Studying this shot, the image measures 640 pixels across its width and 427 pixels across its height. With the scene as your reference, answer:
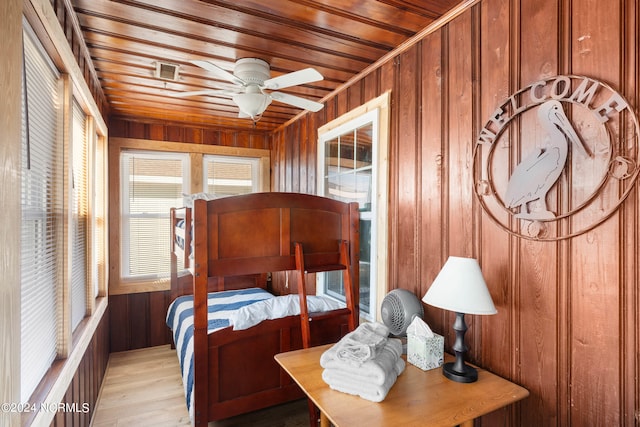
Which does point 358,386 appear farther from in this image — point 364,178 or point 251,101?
point 251,101

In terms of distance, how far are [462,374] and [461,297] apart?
37 centimetres

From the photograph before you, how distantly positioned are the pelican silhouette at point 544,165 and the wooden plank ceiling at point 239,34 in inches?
32.6

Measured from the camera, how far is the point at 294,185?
12.7 feet

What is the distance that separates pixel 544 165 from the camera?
1.40 meters

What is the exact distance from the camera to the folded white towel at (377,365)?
138 cm

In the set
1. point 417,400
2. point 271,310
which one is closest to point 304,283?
point 271,310

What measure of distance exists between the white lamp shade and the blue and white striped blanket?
138cm

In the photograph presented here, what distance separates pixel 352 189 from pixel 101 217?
7.69 ft

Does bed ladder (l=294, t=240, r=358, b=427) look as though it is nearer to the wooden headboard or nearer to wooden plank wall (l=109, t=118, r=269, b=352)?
the wooden headboard

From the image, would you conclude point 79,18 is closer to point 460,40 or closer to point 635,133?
point 460,40

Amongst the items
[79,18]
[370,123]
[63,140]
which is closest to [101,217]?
[63,140]

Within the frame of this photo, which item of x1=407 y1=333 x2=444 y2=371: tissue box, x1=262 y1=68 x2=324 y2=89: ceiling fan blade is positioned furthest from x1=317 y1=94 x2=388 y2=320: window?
x1=407 y1=333 x2=444 y2=371: tissue box

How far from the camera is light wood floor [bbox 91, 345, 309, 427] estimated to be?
248 centimetres

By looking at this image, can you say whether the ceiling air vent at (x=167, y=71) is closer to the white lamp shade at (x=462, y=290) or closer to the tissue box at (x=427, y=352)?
the white lamp shade at (x=462, y=290)
